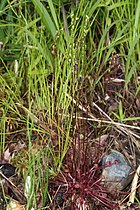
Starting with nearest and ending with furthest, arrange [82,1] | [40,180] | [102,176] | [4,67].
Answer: [40,180], [102,176], [82,1], [4,67]

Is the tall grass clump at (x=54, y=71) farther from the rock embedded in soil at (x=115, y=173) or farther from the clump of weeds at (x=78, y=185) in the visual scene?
the rock embedded in soil at (x=115, y=173)

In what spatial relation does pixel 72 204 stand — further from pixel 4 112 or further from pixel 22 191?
pixel 4 112

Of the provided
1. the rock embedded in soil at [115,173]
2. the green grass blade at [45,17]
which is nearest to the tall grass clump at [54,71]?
the green grass blade at [45,17]

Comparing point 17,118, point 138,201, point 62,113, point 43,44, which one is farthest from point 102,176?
point 43,44

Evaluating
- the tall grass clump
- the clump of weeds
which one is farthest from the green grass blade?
the clump of weeds

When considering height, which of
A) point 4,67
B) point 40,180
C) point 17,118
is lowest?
point 40,180

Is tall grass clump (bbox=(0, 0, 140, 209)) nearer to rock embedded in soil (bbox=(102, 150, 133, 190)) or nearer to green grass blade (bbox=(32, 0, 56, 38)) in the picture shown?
green grass blade (bbox=(32, 0, 56, 38))

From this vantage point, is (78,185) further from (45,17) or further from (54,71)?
(45,17)

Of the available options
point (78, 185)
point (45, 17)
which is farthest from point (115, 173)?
point (45, 17)
